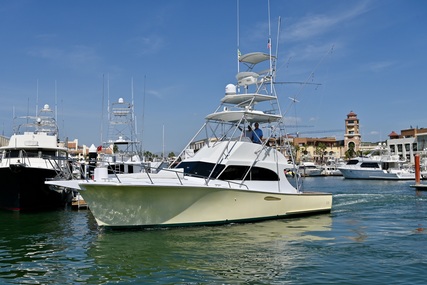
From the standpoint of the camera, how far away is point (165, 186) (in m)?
13.8

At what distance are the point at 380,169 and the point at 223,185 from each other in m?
57.2

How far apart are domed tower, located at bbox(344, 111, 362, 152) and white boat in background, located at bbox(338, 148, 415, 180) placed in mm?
60954

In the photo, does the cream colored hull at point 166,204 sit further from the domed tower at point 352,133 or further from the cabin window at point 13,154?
the domed tower at point 352,133

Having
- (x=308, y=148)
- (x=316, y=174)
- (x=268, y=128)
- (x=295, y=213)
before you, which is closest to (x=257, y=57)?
(x=268, y=128)

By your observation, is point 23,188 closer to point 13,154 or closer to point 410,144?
point 13,154

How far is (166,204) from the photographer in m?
14.3

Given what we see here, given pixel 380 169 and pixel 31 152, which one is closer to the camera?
pixel 31 152

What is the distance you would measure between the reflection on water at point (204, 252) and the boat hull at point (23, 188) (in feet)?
28.8

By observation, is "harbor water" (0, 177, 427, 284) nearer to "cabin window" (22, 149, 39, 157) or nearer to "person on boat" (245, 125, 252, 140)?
"person on boat" (245, 125, 252, 140)

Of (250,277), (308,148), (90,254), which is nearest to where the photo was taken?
(250,277)

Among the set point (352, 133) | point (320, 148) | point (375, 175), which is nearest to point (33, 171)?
point (375, 175)

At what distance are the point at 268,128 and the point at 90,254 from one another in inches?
388

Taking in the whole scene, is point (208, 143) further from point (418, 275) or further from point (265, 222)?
point (418, 275)

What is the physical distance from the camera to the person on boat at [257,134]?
17.7m
